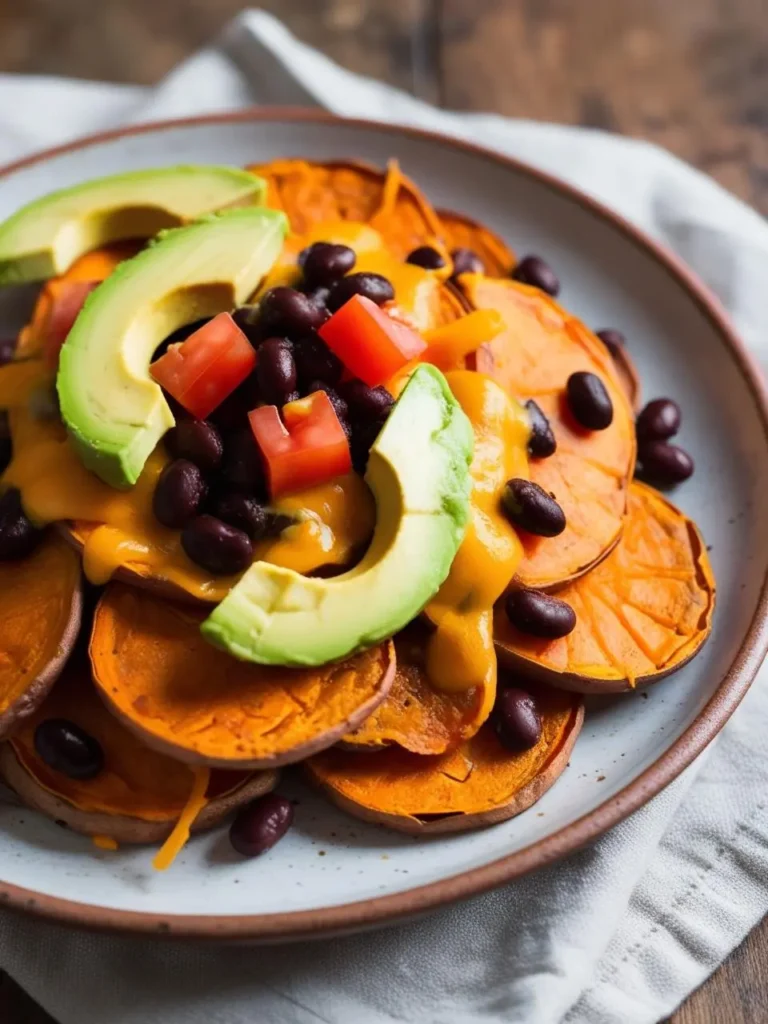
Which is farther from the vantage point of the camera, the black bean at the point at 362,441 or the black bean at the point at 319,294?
the black bean at the point at 319,294

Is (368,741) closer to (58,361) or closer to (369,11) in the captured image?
(58,361)

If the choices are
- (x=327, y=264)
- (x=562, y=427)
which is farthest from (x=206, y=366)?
(x=562, y=427)

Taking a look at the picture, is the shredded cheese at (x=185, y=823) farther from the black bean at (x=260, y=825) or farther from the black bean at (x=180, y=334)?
the black bean at (x=180, y=334)

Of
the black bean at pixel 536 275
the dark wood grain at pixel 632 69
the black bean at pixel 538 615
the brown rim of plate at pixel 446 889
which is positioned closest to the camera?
the brown rim of plate at pixel 446 889

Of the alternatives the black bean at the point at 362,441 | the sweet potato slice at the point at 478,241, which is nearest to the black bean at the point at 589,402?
the black bean at the point at 362,441

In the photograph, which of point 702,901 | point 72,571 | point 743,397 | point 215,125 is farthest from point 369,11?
point 702,901

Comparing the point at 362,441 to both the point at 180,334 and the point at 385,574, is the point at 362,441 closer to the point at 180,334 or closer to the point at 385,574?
the point at 385,574

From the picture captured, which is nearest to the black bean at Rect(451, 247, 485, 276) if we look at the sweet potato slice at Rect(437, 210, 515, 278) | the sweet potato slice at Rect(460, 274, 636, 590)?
the sweet potato slice at Rect(437, 210, 515, 278)

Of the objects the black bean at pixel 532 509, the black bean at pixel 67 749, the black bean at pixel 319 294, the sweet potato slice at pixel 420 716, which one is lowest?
the black bean at pixel 67 749
